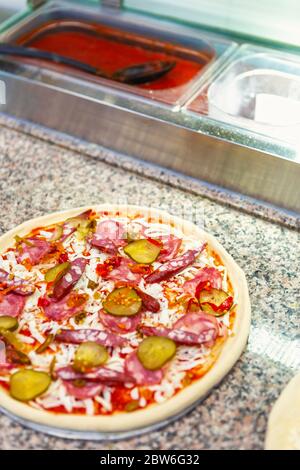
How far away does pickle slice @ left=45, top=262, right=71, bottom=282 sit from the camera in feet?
4.58

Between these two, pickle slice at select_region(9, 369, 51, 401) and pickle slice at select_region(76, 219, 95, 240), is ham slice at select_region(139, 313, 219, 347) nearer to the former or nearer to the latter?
pickle slice at select_region(9, 369, 51, 401)

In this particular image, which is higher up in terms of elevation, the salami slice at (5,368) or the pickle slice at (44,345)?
the pickle slice at (44,345)

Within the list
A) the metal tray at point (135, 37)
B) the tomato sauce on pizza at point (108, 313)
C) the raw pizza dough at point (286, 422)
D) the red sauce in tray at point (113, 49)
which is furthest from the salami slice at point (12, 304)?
the red sauce in tray at point (113, 49)

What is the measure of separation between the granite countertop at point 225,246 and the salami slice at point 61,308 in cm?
24

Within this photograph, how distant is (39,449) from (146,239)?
563 millimetres

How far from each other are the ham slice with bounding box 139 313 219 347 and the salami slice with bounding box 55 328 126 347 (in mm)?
61

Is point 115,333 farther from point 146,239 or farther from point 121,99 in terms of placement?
point 121,99

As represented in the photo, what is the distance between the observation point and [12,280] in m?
1.40

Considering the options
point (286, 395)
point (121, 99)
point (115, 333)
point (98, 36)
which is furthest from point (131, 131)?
point (286, 395)

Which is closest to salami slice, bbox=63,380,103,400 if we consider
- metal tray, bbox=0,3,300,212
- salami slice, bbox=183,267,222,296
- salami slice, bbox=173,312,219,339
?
salami slice, bbox=173,312,219,339

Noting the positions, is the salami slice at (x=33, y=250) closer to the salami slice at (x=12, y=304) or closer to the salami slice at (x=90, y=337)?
the salami slice at (x=12, y=304)

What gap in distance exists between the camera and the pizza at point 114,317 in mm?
1166

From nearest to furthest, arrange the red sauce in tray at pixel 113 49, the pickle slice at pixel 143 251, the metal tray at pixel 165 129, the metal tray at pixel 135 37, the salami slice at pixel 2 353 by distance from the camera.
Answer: the salami slice at pixel 2 353, the pickle slice at pixel 143 251, the metal tray at pixel 165 129, the metal tray at pixel 135 37, the red sauce in tray at pixel 113 49

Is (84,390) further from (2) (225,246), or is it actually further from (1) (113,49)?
(1) (113,49)
